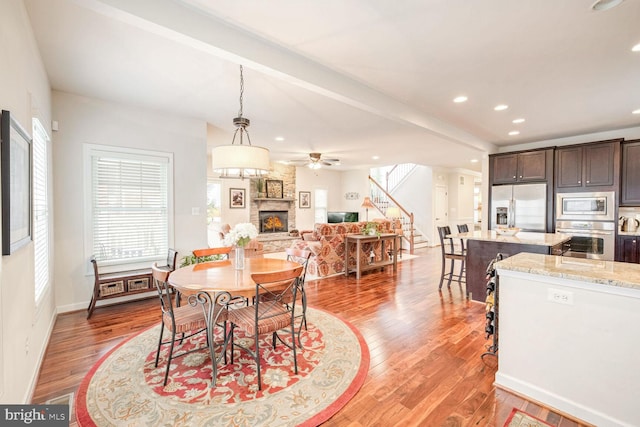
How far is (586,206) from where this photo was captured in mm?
5148

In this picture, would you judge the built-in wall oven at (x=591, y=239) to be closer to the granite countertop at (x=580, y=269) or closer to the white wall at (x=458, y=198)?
the granite countertop at (x=580, y=269)

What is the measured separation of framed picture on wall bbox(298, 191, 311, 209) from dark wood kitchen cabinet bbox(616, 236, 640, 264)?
784 centimetres

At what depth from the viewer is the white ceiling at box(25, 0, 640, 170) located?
205cm

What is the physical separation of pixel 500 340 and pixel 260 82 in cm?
341

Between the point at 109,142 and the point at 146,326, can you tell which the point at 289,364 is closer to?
the point at 146,326

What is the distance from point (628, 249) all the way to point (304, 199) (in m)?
8.00

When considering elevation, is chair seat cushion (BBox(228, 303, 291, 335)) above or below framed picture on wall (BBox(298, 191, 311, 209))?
below

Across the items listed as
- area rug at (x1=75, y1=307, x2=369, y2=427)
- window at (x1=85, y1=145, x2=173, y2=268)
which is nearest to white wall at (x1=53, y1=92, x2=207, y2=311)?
window at (x1=85, y1=145, x2=173, y2=268)

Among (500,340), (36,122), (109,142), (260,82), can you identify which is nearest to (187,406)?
(500,340)

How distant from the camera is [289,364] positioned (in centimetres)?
251

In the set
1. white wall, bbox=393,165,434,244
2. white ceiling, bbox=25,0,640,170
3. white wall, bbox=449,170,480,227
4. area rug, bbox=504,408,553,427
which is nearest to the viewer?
area rug, bbox=504,408,553,427

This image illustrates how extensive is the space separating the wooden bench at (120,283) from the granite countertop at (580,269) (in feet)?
13.2

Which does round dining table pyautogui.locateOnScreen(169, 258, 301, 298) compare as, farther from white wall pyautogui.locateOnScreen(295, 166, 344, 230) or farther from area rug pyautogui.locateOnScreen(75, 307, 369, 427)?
white wall pyautogui.locateOnScreen(295, 166, 344, 230)

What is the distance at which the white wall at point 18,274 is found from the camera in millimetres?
1616
